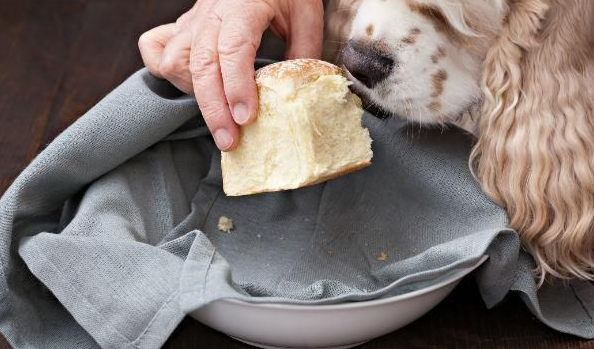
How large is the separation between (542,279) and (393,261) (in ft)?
0.55

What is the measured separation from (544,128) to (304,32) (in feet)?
1.03

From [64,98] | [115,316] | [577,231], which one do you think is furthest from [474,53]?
[64,98]

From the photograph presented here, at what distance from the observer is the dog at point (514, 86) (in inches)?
35.0

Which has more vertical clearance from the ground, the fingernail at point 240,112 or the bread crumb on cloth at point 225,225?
the fingernail at point 240,112

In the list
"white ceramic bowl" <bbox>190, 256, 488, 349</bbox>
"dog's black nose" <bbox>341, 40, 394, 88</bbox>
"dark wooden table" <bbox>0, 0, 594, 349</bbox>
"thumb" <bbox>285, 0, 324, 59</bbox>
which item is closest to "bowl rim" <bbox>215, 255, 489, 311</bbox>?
"white ceramic bowl" <bbox>190, 256, 488, 349</bbox>

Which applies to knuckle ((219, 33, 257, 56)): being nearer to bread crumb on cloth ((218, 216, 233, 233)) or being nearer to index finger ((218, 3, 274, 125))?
index finger ((218, 3, 274, 125))

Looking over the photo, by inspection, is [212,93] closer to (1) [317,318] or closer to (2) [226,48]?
(2) [226,48]

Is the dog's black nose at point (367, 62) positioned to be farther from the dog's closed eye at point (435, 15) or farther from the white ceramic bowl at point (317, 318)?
the white ceramic bowl at point (317, 318)

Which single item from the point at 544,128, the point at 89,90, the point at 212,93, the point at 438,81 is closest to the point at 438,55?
the point at 438,81

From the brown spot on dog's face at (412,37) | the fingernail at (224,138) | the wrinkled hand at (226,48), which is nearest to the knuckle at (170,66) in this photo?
the wrinkled hand at (226,48)

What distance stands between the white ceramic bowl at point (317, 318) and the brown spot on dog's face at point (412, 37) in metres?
0.24

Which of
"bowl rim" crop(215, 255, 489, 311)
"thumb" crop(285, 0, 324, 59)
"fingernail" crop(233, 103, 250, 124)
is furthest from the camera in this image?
"thumb" crop(285, 0, 324, 59)

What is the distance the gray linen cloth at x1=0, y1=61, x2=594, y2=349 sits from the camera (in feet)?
2.72

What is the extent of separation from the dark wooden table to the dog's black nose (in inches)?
10.8
